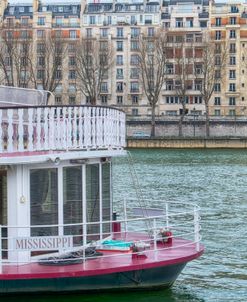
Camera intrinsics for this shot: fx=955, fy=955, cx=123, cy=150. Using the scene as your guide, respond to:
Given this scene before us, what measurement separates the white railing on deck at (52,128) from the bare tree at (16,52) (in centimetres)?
7388

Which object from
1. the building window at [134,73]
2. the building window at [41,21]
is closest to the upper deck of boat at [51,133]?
the building window at [134,73]

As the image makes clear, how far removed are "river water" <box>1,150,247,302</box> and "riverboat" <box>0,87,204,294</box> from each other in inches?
19.6

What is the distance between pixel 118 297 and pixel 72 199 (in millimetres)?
1876

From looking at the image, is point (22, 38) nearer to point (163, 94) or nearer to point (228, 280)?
point (163, 94)

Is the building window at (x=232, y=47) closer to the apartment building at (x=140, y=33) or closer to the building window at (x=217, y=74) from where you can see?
the apartment building at (x=140, y=33)

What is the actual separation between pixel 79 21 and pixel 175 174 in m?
74.2

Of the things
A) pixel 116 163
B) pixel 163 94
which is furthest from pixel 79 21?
pixel 116 163

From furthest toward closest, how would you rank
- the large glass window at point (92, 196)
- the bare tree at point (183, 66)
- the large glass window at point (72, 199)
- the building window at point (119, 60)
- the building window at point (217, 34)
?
the building window at point (119, 60) < the building window at point (217, 34) < the bare tree at point (183, 66) < the large glass window at point (92, 196) < the large glass window at point (72, 199)

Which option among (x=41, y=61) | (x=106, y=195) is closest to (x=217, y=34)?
(x=41, y=61)

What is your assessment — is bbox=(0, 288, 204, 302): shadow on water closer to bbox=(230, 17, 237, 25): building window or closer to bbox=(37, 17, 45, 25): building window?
bbox=(230, 17, 237, 25): building window

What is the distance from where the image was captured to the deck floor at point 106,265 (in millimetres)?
14867

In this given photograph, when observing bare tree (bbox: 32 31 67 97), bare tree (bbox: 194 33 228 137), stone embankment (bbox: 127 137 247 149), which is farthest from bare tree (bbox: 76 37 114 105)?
stone embankment (bbox: 127 137 247 149)

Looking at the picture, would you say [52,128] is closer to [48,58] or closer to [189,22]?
[48,58]

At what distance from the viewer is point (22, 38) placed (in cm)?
10275
